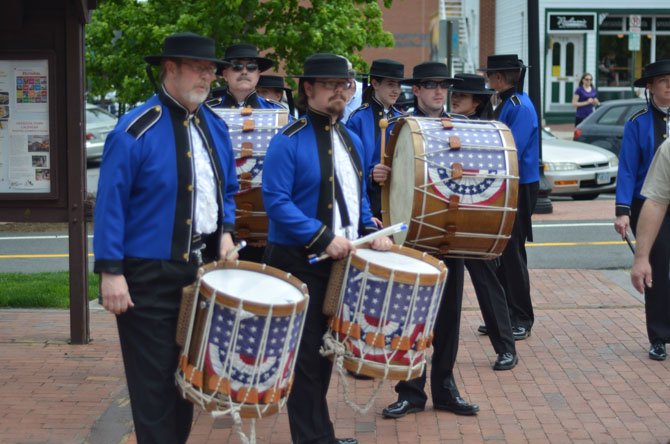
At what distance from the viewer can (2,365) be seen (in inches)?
306

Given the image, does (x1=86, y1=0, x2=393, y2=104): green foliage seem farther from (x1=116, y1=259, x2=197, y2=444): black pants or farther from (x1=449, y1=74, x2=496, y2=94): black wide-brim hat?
(x1=116, y1=259, x2=197, y2=444): black pants

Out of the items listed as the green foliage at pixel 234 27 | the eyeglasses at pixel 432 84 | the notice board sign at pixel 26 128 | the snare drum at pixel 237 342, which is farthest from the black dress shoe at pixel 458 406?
the green foliage at pixel 234 27

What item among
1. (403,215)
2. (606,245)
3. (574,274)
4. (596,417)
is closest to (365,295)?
(403,215)

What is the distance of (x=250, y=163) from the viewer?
695 cm

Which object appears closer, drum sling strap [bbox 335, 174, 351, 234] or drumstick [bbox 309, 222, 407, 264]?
drumstick [bbox 309, 222, 407, 264]

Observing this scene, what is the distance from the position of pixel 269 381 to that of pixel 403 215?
1.96 metres

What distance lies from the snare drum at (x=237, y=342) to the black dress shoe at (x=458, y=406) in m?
2.11

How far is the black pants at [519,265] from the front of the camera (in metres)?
8.54

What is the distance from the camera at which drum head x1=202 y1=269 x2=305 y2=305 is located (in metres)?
4.69

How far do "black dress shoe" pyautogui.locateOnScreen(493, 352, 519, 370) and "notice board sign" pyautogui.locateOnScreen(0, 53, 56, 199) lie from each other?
336cm

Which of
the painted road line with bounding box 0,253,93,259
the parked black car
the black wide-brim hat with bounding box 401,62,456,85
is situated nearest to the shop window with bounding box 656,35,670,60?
the parked black car

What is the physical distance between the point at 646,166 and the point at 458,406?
2.52 m

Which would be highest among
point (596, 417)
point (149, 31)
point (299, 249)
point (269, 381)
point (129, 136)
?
point (149, 31)

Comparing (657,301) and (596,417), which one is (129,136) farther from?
(657,301)
